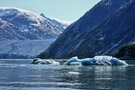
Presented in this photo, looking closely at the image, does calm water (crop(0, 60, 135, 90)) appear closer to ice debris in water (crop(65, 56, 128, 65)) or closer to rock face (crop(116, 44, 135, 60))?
ice debris in water (crop(65, 56, 128, 65))

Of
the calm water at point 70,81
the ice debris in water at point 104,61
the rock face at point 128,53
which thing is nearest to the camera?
the calm water at point 70,81

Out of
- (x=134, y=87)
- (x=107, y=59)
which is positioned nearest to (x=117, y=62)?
(x=107, y=59)

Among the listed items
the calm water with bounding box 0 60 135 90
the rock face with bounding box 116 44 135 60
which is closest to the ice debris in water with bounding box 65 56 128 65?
the calm water with bounding box 0 60 135 90

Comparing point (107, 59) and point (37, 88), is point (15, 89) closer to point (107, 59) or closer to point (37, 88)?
point (37, 88)

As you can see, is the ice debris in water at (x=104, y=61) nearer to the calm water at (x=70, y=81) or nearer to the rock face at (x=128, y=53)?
the calm water at (x=70, y=81)

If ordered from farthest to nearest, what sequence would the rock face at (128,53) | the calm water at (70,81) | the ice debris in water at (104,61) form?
the rock face at (128,53) < the ice debris in water at (104,61) < the calm water at (70,81)

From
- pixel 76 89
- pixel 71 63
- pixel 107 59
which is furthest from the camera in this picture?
pixel 71 63

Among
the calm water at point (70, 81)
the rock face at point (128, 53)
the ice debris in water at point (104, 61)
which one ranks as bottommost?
the calm water at point (70, 81)

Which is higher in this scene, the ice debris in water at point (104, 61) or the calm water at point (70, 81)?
the ice debris in water at point (104, 61)

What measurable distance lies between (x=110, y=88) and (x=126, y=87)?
7.29 ft

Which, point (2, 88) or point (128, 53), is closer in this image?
point (2, 88)

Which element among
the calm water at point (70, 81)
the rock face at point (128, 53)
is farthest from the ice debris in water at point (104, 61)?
the rock face at point (128, 53)

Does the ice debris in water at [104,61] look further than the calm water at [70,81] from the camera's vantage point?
Yes

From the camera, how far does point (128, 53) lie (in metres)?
196
